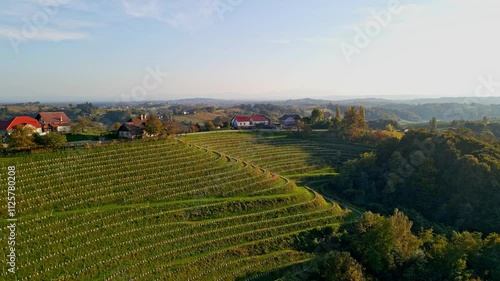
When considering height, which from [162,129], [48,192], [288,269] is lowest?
[288,269]

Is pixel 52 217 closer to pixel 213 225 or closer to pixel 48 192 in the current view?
pixel 48 192

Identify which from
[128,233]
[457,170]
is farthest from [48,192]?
[457,170]

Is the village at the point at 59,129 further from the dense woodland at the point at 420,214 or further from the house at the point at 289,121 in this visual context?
the house at the point at 289,121

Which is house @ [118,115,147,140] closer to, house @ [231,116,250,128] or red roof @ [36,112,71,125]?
red roof @ [36,112,71,125]

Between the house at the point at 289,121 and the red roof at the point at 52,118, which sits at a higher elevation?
the red roof at the point at 52,118

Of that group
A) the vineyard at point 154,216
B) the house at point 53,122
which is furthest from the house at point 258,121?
the house at point 53,122

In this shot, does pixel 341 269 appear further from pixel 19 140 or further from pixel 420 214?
pixel 19 140

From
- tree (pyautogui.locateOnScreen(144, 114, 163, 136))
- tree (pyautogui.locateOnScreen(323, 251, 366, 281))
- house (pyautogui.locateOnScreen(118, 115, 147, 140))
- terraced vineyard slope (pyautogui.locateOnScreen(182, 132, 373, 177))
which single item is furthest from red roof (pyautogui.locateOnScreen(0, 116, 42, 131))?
tree (pyautogui.locateOnScreen(323, 251, 366, 281))
